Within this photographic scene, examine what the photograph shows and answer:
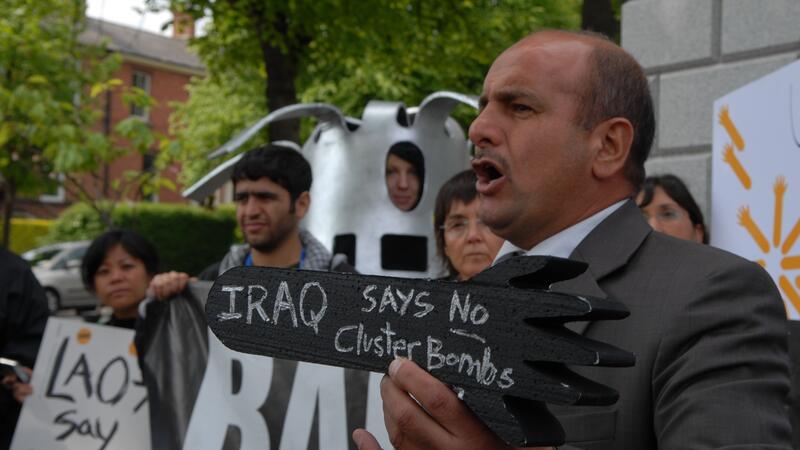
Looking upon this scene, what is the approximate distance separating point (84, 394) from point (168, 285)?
2.54 feet

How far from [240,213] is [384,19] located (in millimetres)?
6776

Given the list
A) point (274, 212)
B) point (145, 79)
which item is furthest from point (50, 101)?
point (145, 79)

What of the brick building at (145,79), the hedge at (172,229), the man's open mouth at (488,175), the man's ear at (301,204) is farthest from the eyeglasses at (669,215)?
the brick building at (145,79)

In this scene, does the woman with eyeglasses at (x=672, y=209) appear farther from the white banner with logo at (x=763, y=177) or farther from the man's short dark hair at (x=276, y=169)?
the man's short dark hair at (x=276, y=169)


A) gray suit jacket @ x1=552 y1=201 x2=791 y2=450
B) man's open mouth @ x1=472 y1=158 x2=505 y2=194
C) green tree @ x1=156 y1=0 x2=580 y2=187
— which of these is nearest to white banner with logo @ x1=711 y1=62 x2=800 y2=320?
gray suit jacket @ x1=552 y1=201 x2=791 y2=450

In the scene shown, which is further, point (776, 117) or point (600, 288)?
point (776, 117)

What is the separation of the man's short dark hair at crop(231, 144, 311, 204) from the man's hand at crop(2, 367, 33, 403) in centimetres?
126

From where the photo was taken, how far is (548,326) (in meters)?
1.19

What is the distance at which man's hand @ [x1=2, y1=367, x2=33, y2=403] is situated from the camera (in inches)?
156

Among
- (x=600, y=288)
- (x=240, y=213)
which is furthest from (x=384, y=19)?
(x=600, y=288)

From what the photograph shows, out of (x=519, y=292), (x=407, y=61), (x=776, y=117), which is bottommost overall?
(x=519, y=292)

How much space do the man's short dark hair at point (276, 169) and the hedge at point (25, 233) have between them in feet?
88.6

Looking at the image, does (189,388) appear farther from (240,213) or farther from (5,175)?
(5,175)

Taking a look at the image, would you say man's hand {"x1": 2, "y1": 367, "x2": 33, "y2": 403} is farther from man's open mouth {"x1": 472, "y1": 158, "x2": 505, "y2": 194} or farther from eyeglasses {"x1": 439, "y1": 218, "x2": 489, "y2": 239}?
man's open mouth {"x1": 472, "y1": 158, "x2": 505, "y2": 194}
